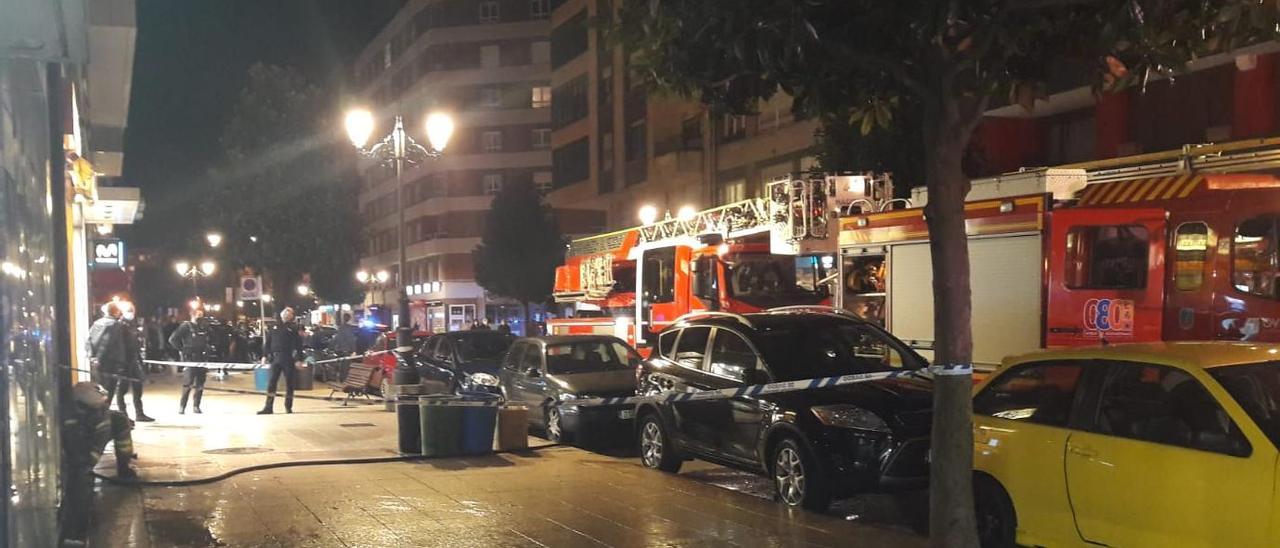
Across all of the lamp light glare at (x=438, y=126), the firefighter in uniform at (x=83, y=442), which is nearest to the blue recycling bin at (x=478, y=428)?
the firefighter in uniform at (x=83, y=442)

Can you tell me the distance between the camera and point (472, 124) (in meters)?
66.1

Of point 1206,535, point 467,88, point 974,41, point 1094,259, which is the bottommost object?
point 1206,535

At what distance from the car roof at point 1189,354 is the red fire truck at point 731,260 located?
7703 mm

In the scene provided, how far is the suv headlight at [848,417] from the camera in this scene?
28.9ft

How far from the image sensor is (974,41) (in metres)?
6.11

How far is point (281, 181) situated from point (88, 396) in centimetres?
3353

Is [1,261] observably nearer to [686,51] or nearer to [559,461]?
[686,51]

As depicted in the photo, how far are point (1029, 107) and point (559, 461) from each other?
681cm

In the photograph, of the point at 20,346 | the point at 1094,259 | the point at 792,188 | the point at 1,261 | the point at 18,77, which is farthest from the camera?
the point at 792,188

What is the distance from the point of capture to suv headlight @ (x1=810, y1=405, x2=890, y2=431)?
28.9 feet

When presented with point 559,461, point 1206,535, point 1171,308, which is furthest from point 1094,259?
point 559,461

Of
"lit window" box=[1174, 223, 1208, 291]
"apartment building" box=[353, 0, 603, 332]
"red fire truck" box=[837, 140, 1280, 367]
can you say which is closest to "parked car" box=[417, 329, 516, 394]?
"red fire truck" box=[837, 140, 1280, 367]

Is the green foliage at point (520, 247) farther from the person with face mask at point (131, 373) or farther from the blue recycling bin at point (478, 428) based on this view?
the blue recycling bin at point (478, 428)

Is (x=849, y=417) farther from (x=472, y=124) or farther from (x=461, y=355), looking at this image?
(x=472, y=124)
